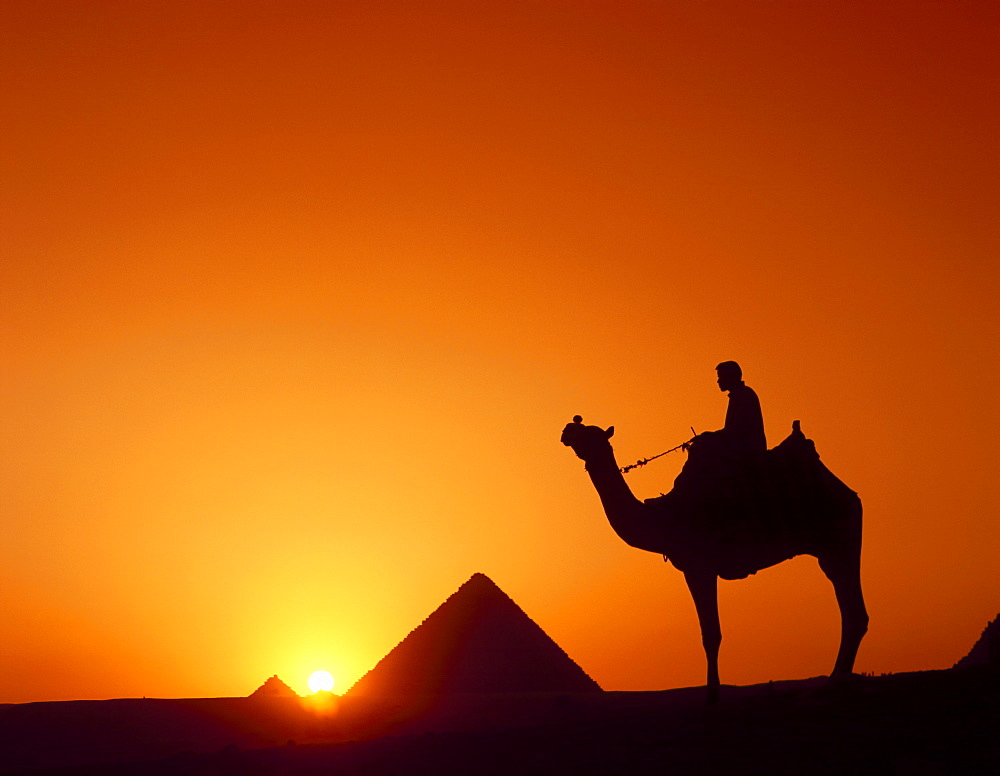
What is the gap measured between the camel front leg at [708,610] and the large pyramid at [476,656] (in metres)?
22.8

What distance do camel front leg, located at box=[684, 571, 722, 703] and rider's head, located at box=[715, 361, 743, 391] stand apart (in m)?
2.00

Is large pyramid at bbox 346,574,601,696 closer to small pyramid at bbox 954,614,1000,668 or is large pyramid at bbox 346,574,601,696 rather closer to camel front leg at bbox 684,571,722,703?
small pyramid at bbox 954,614,1000,668

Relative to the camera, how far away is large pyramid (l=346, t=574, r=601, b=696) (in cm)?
3550

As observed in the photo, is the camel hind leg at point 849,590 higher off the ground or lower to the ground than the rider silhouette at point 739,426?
lower

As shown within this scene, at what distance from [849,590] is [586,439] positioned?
2.98 metres

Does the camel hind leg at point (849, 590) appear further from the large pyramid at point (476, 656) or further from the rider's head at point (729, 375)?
the large pyramid at point (476, 656)

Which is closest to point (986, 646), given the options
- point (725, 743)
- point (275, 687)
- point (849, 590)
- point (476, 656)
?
point (849, 590)

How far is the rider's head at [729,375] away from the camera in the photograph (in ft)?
44.5

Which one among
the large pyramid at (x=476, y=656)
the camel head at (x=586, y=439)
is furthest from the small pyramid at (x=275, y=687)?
the camel head at (x=586, y=439)

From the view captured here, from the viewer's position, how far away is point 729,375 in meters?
13.6

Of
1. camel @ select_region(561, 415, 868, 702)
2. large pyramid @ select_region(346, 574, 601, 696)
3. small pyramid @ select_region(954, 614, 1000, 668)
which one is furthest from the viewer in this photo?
large pyramid @ select_region(346, 574, 601, 696)

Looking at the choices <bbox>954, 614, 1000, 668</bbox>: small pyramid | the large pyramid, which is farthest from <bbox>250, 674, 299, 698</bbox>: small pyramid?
<bbox>954, 614, 1000, 668</bbox>: small pyramid

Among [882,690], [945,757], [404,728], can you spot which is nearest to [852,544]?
[882,690]

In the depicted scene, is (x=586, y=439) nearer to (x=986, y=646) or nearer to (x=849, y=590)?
(x=849, y=590)
